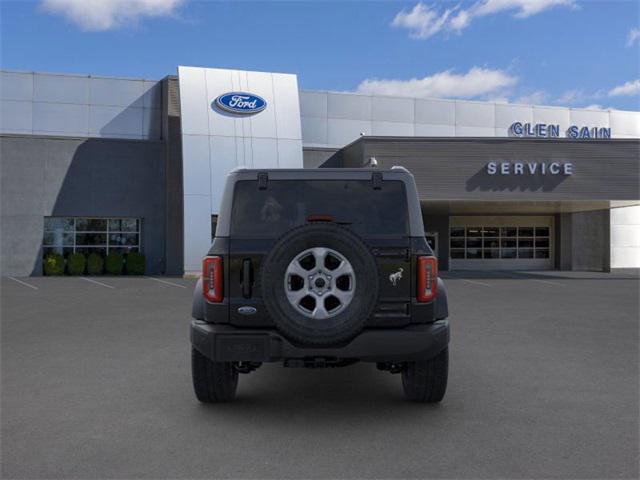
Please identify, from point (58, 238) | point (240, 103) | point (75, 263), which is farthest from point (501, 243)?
point (58, 238)

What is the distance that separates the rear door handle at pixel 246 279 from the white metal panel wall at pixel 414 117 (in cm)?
2580

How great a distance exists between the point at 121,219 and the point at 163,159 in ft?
11.3

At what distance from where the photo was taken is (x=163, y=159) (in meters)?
27.0

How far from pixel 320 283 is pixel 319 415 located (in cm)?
134

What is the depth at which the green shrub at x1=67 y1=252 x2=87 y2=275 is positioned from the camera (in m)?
25.7

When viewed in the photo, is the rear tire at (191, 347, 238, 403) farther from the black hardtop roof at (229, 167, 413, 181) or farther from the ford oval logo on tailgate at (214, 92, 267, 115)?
the ford oval logo on tailgate at (214, 92, 267, 115)

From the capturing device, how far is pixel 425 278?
4750 mm

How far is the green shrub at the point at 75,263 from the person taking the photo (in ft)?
84.2

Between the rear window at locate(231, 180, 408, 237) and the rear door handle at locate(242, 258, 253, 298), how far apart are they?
0.29 m

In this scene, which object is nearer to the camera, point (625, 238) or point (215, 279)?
point (215, 279)

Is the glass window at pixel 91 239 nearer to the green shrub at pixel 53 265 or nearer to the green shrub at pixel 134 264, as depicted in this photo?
the green shrub at pixel 53 265

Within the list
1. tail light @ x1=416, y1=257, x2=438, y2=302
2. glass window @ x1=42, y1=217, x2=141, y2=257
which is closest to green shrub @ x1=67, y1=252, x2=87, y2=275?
glass window @ x1=42, y1=217, x2=141, y2=257

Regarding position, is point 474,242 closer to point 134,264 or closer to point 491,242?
point 491,242

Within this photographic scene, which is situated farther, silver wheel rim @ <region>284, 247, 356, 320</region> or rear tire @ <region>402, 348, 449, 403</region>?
rear tire @ <region>402, 348, 449, 403</region>
